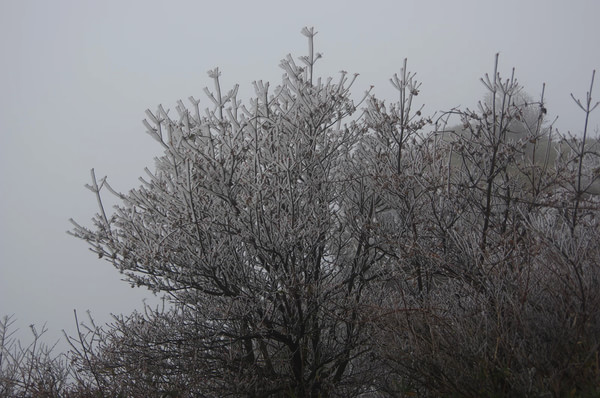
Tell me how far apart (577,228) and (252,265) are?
142 inches

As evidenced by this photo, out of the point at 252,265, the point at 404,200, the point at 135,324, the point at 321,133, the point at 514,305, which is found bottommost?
the point at 514,305

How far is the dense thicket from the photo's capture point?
5.12 metres

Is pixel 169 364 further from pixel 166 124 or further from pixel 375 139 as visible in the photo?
pixel 375 139

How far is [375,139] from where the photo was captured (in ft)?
24.5

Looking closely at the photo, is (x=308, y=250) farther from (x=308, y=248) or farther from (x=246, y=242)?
(x=246, y=242)

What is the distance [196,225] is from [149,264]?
2.19ft

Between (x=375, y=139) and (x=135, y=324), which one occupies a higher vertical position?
(x=375, y=139)

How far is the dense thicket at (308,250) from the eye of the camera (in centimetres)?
512

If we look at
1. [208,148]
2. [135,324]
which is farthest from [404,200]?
[135,324]

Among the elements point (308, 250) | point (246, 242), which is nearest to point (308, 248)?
point (308, 250)

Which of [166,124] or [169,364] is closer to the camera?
[166,124]

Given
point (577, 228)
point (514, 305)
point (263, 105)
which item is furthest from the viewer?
point (263, 105)

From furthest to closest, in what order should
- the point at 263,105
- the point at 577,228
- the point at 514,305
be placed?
the point at 263,105, the point at 577,228, the point at 514,305

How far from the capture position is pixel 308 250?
20.8ft
